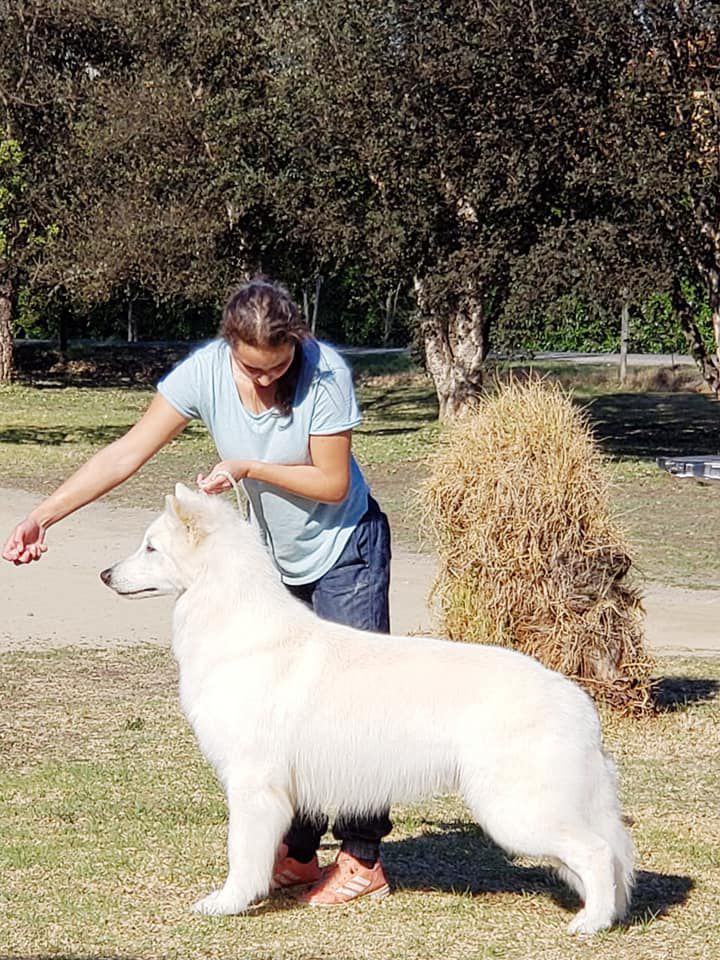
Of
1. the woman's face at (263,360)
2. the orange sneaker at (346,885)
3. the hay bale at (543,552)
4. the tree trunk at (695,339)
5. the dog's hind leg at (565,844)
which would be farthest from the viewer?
the tree trunk at (695,339)

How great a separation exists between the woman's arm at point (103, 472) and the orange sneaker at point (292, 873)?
1.49 m

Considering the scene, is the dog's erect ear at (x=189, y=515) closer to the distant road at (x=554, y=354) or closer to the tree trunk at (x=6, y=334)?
the distant road at (x=554, y=354)

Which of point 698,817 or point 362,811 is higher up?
point 362,811

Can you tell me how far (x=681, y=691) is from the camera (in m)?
9.52

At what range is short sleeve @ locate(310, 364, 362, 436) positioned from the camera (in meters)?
5.25

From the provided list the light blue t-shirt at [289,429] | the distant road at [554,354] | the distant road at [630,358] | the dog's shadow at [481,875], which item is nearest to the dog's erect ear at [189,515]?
the light blue t-shirt at [289,429]

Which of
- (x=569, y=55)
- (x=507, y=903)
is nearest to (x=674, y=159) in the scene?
(x=569, y=55)

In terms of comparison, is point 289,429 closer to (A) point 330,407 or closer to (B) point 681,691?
(A) point 330,407

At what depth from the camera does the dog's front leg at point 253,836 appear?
16.6ft

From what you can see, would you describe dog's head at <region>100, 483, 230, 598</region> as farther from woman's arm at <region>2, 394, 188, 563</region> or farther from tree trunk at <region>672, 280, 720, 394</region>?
tree trunk at <region>672, 280, 720, 394</region>

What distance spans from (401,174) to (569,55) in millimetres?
3639

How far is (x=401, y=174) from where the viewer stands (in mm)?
23844

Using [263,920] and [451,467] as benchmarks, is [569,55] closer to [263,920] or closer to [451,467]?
[451,467]

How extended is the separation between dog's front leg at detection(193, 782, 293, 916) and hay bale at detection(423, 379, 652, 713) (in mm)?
3662
